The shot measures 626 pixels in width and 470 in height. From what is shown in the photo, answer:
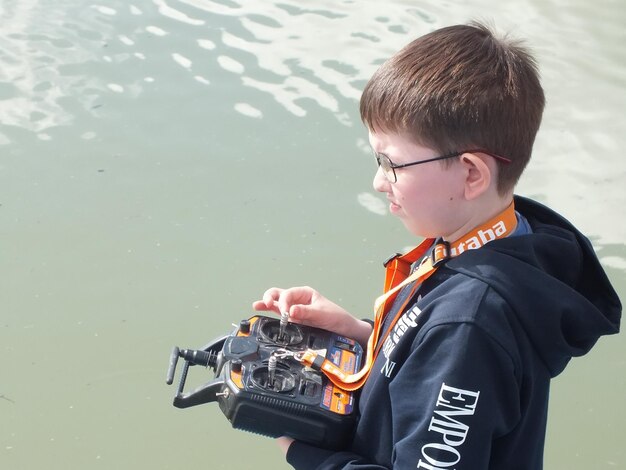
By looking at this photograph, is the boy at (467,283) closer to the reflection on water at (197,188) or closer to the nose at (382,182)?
the nose at (382,182)

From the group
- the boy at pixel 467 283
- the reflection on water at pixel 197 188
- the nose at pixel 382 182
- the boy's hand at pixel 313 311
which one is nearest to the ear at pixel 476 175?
the boy at pixel 467 283

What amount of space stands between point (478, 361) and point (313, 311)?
496mm

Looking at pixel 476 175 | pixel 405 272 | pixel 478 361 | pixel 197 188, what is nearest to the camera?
pixel 478 361

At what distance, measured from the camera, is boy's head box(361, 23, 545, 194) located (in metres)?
1.39

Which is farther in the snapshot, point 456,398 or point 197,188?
point 197,188

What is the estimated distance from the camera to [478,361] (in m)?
1.29

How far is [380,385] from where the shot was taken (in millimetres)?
1442

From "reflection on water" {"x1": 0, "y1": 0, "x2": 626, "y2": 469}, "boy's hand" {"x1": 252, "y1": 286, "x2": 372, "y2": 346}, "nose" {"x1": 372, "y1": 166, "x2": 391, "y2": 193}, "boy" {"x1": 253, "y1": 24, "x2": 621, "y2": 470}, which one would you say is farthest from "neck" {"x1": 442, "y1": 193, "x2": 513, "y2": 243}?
"reflection on water" {"x1": 0, "y1": 0, "x2": 626, "y2": 469}

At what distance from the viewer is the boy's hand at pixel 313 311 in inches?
67.9

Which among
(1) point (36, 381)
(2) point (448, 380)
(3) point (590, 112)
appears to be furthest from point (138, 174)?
(2) point (448, 380)

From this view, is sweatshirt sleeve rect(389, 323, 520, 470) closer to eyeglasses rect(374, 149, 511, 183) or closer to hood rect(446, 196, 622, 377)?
hood rect(446, 196, 622, 377)

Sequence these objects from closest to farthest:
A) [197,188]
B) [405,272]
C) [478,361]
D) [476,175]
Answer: [478,361] < [476,175] < [405,272] < [197,188]

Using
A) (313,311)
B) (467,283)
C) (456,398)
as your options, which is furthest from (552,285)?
(313,311)

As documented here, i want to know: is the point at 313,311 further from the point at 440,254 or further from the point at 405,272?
the point at 440,254
